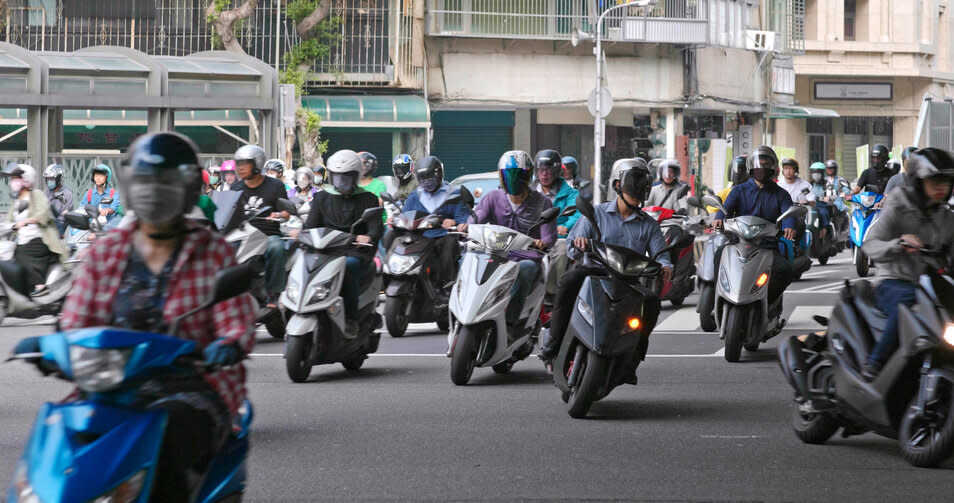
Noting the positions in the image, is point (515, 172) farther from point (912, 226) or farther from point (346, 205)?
point (912, 226)

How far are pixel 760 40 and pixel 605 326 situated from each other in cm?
4173

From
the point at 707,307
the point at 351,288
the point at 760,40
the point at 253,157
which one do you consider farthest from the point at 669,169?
the point at 760,40

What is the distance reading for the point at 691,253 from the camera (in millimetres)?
20125

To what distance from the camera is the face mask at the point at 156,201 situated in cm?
516

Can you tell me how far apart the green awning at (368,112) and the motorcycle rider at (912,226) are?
109 ft

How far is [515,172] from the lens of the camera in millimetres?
12609

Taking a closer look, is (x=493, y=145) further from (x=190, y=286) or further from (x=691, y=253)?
(x=190, y=286)

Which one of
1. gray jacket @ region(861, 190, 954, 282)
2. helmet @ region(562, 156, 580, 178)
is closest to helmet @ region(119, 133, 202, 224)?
gray jacket @ region(861, 190, 954, 282)

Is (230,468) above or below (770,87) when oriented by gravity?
below

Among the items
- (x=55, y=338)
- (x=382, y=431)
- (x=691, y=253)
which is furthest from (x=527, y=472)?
(x=691, y=253)

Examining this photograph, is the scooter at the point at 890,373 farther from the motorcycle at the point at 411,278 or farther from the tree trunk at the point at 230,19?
the tree trunk at the point at 230,19

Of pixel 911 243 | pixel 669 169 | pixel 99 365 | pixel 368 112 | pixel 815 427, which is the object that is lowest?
pixel 815 427

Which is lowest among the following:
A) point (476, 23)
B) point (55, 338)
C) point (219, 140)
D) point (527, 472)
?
point (527, 472)

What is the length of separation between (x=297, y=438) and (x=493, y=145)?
36.4 metres
